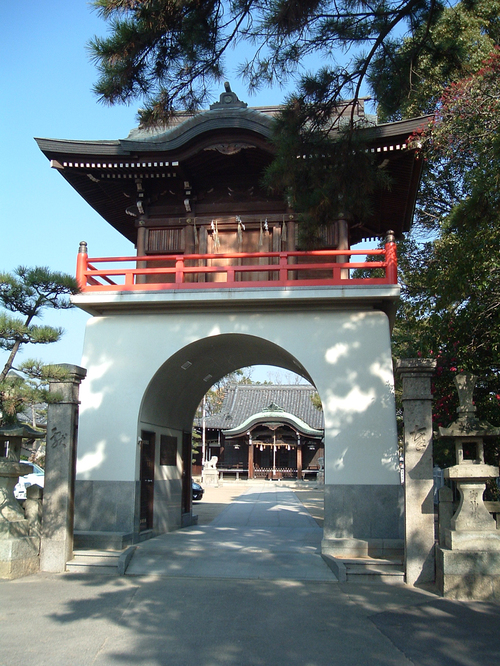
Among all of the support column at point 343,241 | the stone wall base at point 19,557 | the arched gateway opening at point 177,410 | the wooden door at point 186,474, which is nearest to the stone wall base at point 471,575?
the arched gateway opening at point 177,410

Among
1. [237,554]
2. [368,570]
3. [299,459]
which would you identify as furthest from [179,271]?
[299,459]

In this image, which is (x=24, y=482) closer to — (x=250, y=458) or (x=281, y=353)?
(x=281, y=353)

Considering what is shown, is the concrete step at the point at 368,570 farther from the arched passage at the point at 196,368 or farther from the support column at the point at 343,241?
the support column at the point at 343,241

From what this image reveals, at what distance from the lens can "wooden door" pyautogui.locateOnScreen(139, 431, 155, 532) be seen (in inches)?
398

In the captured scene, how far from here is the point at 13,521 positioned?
26.4ft

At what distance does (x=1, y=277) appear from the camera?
719 cm

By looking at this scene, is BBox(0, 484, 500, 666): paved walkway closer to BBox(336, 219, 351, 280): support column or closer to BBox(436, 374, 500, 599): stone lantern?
BBox(436, 374, 500, 599): stone lantern

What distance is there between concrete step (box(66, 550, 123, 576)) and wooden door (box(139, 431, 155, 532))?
152 cm

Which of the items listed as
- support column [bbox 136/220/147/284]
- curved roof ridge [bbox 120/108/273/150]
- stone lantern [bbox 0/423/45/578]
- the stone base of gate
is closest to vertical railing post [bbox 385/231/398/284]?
curved roof ridge [bbox 120/108/273/150]

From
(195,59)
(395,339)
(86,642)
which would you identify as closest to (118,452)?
(86,642)

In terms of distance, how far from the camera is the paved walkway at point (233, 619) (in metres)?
5.00

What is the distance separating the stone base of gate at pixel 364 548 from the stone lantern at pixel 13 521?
4.30 meters

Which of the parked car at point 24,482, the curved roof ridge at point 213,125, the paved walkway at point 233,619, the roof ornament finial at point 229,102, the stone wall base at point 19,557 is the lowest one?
the paved walkway at point 233,619

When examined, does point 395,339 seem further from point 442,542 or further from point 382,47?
point 382,47
